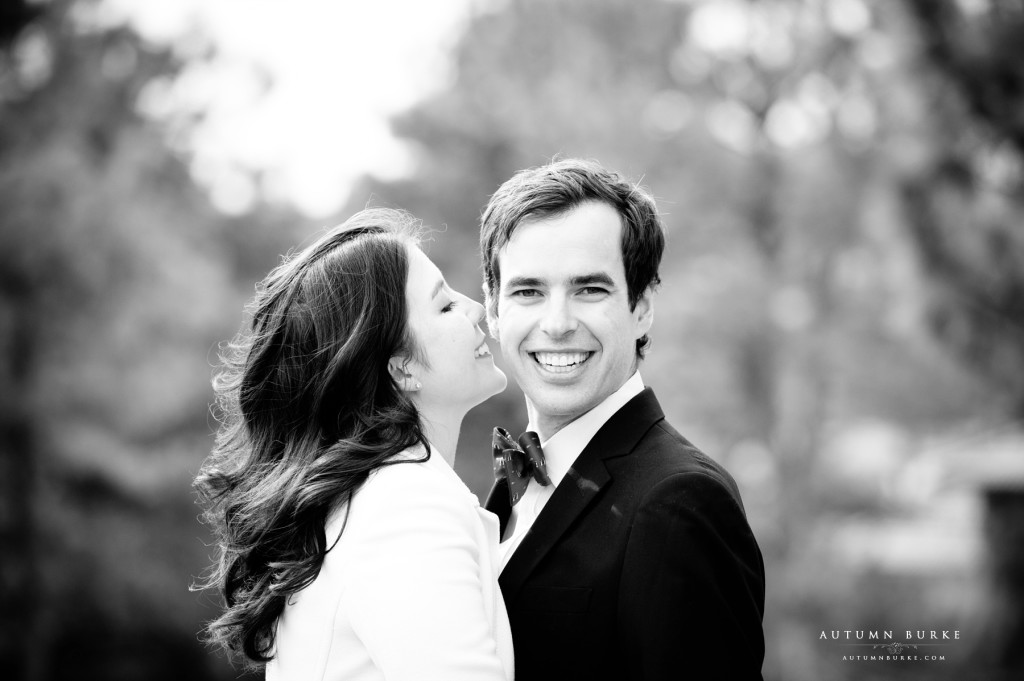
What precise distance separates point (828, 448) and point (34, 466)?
10.6 m

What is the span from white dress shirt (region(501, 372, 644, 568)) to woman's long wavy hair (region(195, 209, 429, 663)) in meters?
0.49

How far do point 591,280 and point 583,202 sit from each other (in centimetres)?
26

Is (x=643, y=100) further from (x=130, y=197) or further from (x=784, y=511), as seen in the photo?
(x=130, y=197)

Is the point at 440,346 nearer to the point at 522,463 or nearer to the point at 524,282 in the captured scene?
the point at 524,282

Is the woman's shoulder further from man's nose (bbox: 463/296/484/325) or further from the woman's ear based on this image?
man's nose (bbox: 463/296/484/325)

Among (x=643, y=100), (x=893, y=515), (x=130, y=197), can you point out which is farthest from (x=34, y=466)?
(x=893, y=515)

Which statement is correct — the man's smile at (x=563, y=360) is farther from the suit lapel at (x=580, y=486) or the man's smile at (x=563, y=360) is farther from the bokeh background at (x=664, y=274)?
the bokeh background at (x=664, y=274)

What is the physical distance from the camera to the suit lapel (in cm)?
264

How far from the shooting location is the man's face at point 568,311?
291 cm

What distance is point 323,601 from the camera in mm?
2361

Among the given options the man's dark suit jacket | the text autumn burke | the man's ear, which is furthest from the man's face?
the text autumn burke

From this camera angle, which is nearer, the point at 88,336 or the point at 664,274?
the point at 88,336

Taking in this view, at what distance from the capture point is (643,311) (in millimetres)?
3170

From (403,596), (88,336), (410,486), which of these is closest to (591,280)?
(410,486)
